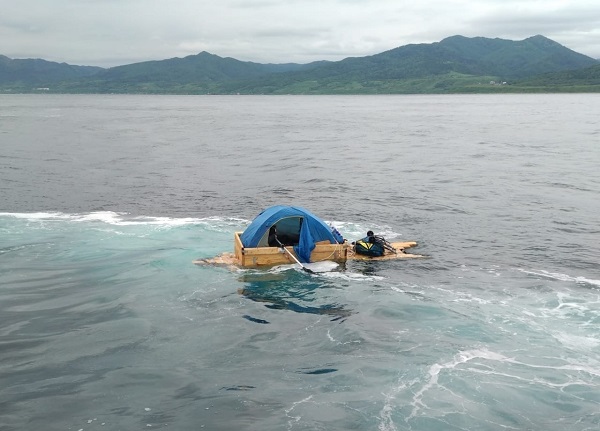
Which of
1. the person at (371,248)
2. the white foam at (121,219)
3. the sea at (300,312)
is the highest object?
the person at (371,248)

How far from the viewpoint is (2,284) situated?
2862cm

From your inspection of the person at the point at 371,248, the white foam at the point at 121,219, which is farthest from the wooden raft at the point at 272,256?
the white foam at the point at 121,219

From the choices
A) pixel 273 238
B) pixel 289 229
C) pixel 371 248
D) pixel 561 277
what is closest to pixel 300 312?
pixel 273 238

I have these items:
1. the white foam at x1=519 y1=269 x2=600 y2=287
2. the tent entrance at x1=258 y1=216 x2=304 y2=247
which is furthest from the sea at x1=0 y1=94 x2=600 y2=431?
the tent entrance at x1=258 y1=216 x2=304 y2=247

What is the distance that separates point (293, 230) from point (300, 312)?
7.31 m

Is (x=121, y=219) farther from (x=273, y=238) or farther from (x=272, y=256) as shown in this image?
(x=272, y=256)

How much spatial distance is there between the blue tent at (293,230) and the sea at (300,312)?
1.50 metres

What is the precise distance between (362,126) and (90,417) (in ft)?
388

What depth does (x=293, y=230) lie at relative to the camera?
32.4 meters

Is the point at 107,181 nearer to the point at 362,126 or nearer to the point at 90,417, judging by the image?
the point at 90,417

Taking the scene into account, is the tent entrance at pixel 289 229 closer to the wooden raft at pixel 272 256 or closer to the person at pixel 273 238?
the person at pixel 273 238

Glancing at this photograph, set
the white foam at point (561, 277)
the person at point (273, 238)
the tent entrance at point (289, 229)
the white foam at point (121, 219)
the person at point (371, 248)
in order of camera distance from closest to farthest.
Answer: the white foam at point (561, 277)
the person at point (273, 238)
the tent entrance at point (289, 229)
the person at point (371, 248)
the white foam at point (121, 219)

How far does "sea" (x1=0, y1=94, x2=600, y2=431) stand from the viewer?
60.4 ft

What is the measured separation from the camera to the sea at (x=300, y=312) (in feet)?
60.4
